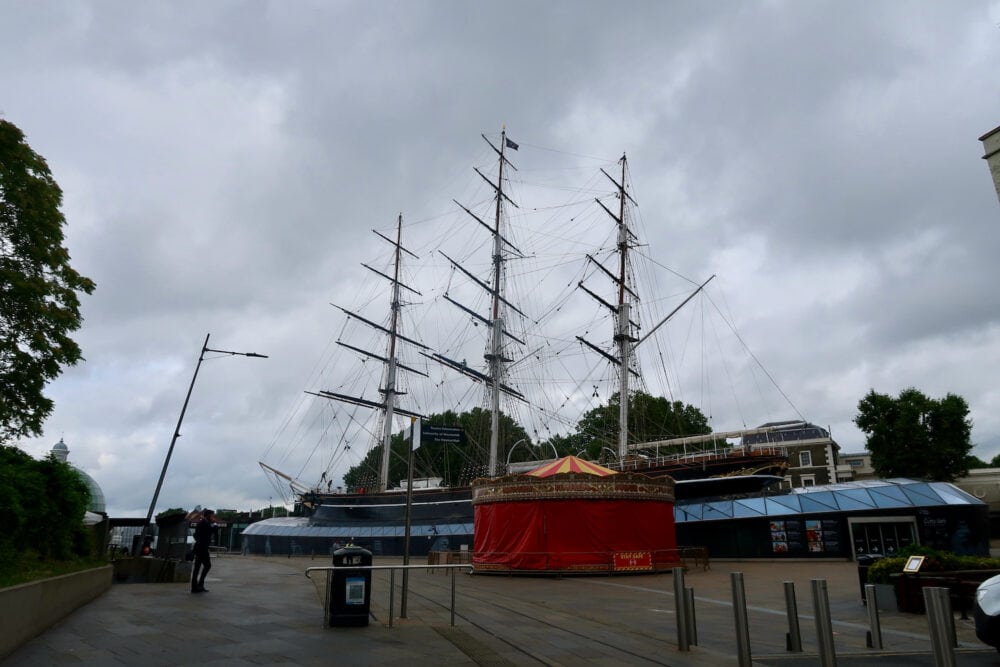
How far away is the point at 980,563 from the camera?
11.5 m

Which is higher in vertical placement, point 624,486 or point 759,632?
point 624,486

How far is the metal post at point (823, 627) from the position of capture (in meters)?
6.29

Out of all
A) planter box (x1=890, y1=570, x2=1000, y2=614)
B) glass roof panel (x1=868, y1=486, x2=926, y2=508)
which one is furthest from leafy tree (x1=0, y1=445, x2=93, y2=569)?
glass roof panel (x1=868, y1=486, x2=926, y2=508)

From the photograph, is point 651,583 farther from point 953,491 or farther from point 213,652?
point 953,491

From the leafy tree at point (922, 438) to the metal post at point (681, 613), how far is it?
42.2 meters

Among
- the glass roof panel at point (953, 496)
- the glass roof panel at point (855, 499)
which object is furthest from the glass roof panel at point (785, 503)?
the glass roof panel at point (953, 496)

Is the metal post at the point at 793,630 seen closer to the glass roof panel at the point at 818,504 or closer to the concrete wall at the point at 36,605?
the concrete wall at the point at 36,605

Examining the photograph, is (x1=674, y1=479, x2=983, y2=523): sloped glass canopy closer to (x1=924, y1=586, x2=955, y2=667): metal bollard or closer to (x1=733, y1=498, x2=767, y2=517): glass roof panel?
(x1=733, y1=498, x2=767, y2=517): glass roof panel

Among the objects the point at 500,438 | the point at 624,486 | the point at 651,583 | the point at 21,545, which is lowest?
the point at 651,583

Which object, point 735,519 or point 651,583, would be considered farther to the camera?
point 735,519

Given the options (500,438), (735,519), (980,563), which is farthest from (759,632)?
(500,438)

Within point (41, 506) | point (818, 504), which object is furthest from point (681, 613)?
point (818, 504)

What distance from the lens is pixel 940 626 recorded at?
4.77m

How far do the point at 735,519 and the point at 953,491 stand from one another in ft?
28.1
